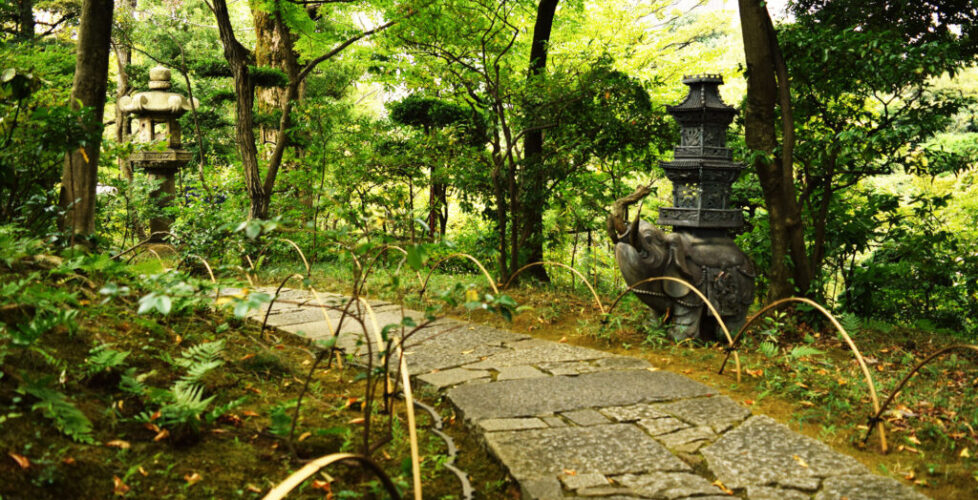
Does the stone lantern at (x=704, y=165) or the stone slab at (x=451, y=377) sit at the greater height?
the stone lantern at (x=704, y=165)

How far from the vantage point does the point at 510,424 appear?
3.25 meters

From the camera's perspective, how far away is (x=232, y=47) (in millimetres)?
8148

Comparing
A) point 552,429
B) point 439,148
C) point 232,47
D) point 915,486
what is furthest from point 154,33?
point 915,486

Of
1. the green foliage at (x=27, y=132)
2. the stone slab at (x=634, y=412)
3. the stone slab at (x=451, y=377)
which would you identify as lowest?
the stone slab at (x=634, y=412)

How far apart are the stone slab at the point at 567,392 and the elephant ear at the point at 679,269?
1.04 metres

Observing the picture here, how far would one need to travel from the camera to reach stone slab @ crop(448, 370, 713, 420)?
3500 mm

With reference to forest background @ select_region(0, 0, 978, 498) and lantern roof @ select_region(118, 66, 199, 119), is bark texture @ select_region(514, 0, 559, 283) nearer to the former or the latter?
forest background @ select_region(0, 0, 978, 498)

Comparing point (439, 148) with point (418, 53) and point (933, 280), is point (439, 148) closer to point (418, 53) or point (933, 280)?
point (418, 53)

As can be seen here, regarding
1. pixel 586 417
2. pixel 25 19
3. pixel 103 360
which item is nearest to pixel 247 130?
pixel 103 360

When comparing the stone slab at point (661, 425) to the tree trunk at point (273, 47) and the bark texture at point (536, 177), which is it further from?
the tree trunk at point (273, 47)

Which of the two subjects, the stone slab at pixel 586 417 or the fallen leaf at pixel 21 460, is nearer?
the fallen leaf at pixel 21 460

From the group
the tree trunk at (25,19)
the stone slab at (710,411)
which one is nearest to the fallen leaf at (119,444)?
the stone slab at (710,411)

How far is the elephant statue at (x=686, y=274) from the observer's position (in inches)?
201

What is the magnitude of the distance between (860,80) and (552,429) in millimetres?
5048
